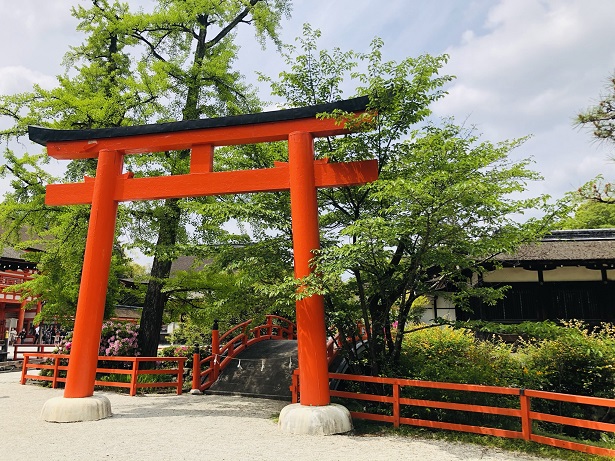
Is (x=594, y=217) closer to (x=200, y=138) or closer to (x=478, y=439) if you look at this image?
(x=478, y=439)

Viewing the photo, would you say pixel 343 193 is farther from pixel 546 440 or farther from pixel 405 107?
pixel 546 440

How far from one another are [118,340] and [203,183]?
751 cm

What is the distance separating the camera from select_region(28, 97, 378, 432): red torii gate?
6.96 meters

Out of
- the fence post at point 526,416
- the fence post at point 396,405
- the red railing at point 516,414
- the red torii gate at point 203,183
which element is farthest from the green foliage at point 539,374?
the red torii gate at point 203,183

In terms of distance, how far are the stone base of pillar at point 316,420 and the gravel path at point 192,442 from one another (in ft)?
0.36

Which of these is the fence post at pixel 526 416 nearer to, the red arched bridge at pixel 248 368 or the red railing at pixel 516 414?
the red railing at pixel 516 414

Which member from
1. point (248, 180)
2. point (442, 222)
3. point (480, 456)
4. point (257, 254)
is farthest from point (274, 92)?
point (480, 456)

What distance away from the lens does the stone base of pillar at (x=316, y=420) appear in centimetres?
636

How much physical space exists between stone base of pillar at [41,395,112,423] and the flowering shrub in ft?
17.6

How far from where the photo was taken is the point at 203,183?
25.7ft

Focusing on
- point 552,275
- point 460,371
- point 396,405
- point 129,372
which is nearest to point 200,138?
point 396,405

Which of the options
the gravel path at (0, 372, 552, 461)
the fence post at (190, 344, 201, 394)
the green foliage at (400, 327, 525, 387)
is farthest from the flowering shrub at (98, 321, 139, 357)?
the green foliage at (400, 327, 525, 387)

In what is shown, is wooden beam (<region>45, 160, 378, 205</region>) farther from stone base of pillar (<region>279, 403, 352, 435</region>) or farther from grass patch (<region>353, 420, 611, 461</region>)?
grass patch (<region>353, 420, 611, 461</region>)

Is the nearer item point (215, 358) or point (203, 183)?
point (203, 183)
